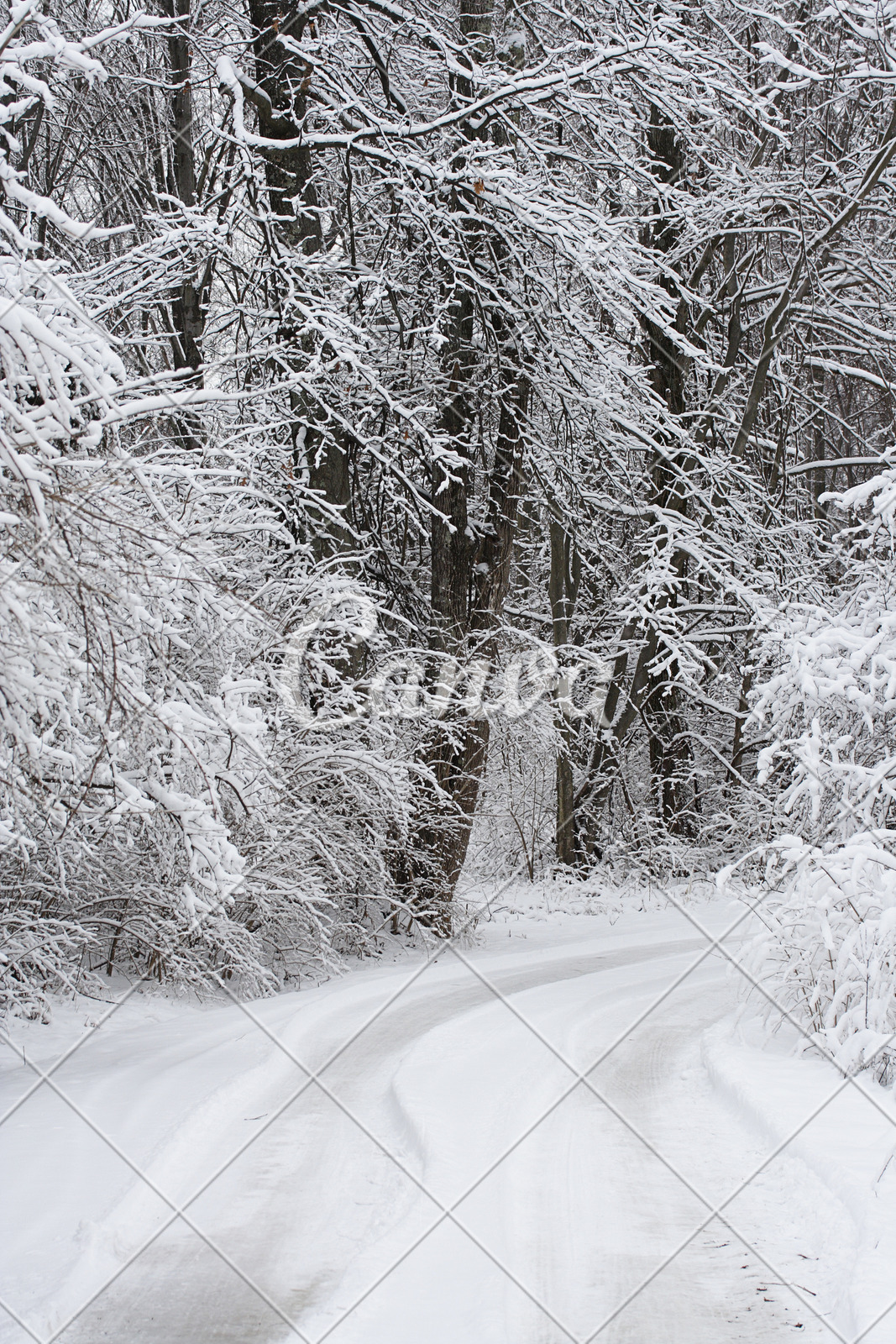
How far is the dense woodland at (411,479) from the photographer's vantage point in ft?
14.6

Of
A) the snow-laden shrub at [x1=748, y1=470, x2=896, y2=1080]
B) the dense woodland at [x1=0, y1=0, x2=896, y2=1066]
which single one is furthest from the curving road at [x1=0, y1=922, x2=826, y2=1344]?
the dense woodland at [x1=0, y1=0, x2=896, y2=1066]

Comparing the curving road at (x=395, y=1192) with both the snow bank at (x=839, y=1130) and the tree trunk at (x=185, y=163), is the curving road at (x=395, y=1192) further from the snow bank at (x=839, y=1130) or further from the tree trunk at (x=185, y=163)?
the tree trunk at (x=185, y=163)

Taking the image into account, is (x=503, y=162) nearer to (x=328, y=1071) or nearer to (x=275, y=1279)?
(x=328, y=1071)

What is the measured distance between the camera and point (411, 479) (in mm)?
9781

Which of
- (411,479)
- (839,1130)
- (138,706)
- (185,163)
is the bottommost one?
(839,1130)

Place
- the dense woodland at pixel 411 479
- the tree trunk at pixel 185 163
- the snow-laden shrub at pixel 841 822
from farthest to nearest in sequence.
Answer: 1. the tree trunk at pixel 185 163
2. the snow-laden shrub at pixel 841 822
3. the dense woodland at pixel 411 479

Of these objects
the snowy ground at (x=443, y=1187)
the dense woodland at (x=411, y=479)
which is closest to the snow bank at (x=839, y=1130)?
the snowy ground at (x=443, y=1187)

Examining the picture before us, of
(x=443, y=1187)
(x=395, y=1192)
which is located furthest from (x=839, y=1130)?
(x=395, y=1192)

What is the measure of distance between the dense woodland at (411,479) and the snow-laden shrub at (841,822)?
0.03 meters

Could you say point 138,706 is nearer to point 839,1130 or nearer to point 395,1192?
point 395,1192

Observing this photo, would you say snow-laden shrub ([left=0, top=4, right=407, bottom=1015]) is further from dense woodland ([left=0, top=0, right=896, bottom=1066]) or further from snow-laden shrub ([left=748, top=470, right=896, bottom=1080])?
snow-laden shrub ([left=748, top=470, right=896, bottom=1080])

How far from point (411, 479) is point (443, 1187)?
7.01 m

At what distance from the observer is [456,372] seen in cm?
970

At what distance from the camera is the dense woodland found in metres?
4.46
